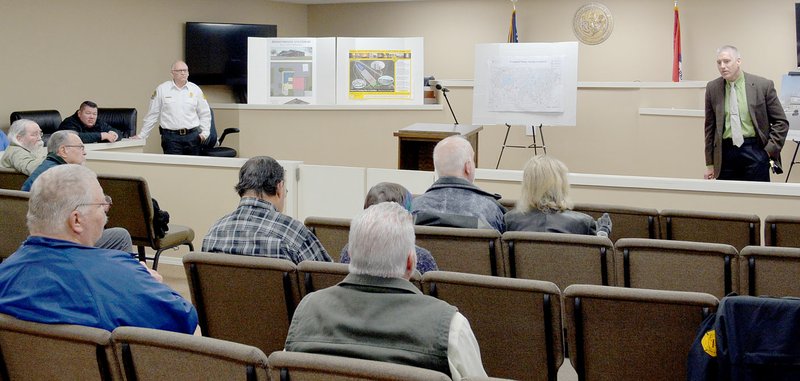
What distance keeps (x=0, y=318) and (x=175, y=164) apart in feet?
12.8

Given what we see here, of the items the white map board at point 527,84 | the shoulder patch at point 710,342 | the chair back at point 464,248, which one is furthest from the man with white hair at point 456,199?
the white map board at point 527,84

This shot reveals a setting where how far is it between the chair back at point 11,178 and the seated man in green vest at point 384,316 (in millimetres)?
4170

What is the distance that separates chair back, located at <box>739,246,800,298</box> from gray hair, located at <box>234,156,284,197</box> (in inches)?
68.3

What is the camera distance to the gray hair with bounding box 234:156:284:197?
11.3 ft

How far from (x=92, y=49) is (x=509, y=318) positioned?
9.82 meters

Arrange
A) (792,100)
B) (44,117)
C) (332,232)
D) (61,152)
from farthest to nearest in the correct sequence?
Result: 1. (44,117)
2. (792,100)
3. (61,152)
4. (332,232)

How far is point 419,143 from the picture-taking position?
791 cm

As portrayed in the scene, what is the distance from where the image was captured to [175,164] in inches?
242

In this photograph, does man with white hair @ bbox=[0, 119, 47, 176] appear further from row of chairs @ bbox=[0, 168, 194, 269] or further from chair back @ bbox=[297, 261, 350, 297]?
chair back @ bbox=[297, 261, 350, 297]

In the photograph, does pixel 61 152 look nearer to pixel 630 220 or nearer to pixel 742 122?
pixel 630 220

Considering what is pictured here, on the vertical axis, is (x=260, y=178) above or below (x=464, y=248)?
above

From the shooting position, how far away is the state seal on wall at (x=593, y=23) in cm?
1349

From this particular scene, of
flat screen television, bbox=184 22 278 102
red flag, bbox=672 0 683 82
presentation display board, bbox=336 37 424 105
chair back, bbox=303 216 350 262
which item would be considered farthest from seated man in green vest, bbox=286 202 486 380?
flat screen television, bbox=184 22 278 102

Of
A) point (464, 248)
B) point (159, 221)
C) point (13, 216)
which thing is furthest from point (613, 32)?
point (464, 248)
